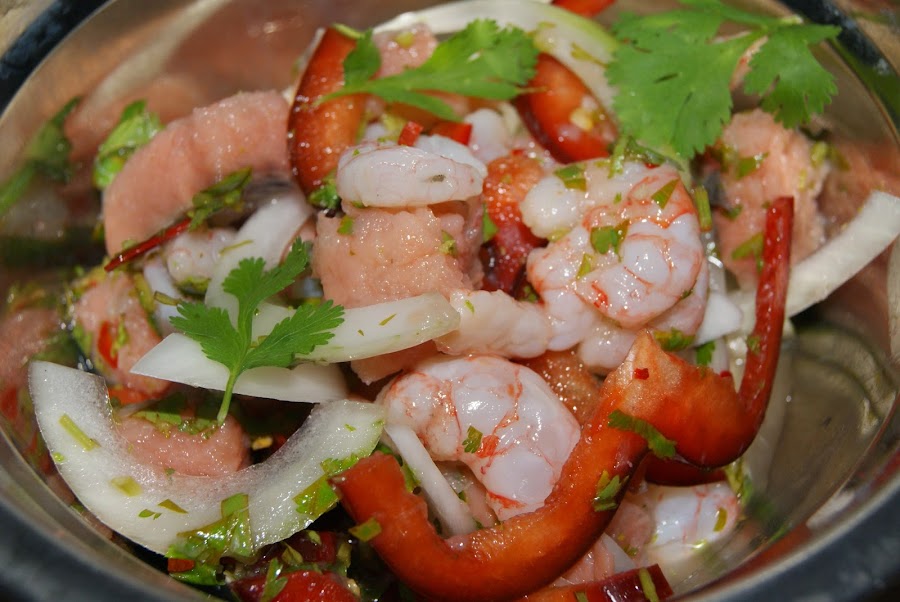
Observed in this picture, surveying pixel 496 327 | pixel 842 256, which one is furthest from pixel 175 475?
pixel 842 256

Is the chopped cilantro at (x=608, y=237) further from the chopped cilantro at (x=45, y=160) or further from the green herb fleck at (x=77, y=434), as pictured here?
the chopped cilantro at (x=45, y=160)

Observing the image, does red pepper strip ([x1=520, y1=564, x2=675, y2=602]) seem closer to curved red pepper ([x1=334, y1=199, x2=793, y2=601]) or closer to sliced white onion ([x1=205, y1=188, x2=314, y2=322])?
curved red pepper ([x1=334, y1=199, x2=793, y2=601])

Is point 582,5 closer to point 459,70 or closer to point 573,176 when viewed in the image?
point 459,70

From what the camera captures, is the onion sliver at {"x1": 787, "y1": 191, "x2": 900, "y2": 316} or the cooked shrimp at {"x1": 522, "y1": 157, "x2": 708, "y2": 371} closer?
the cooked shrimp at {"x1": 522, "y1": 157, "x2": 708, "y2": 371}

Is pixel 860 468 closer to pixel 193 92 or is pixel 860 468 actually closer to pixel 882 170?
pixel 882 170

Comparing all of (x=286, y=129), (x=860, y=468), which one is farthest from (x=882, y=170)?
(x=286, y=129)

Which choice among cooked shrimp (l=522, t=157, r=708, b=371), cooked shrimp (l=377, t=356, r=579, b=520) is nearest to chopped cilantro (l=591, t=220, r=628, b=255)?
cooked shrimp (l=522, t=157, r=708, b=371)

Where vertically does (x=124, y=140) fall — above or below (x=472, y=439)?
above
